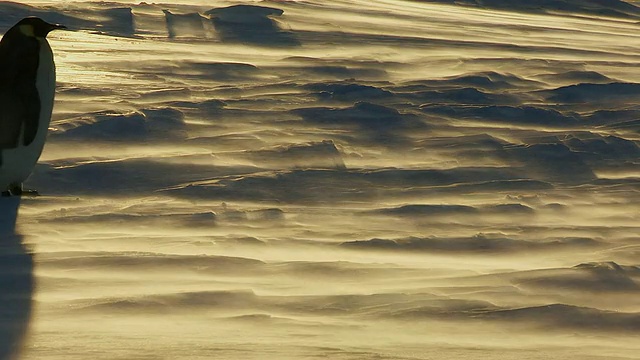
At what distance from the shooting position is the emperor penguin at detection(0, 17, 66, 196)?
3.44 metres

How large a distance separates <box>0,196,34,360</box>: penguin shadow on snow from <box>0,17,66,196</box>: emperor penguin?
20 centimetres

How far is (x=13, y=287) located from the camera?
2.69 meters

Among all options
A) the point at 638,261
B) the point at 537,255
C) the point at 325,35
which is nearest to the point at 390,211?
the point at 537,255

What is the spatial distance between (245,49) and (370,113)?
1.38 m

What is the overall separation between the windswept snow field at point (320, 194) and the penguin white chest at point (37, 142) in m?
0.09

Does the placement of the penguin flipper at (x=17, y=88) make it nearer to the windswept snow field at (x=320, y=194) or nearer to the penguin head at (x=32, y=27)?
the penguin head at (x=32, y=27)

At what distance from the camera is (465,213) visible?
366 centimetres

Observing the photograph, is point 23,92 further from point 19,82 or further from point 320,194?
point 320,194

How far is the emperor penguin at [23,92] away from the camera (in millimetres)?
3443

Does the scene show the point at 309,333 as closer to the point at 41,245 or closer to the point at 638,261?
the point at 41,245

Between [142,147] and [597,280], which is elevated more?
[597,280]

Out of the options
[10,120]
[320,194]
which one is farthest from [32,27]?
[320,194]

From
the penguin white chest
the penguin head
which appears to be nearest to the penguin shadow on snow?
the penguin white chest

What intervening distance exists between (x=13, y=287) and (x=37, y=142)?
3.07 ft
